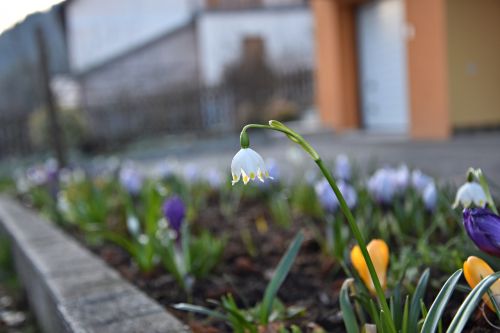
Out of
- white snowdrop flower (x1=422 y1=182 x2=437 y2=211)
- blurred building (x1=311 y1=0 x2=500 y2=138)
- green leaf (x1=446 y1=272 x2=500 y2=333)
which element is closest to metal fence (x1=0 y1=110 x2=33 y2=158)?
blurred building (x1=311 y1=0 x2=500 y2=138)

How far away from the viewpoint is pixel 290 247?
61.5 inches

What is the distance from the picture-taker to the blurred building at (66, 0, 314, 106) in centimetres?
1989

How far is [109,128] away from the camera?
1487 centimetres

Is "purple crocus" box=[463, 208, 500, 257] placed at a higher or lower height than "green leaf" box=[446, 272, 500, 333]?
higher

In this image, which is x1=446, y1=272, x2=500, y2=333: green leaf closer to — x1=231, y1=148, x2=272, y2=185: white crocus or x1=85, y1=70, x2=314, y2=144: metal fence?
x1=231, y1=148, x2=272, y2=185: white crocus

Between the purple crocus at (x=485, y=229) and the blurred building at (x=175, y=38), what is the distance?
1849cm

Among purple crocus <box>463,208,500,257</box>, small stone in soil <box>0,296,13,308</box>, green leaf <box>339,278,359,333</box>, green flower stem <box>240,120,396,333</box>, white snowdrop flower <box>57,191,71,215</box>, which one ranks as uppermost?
green flower stem <box>240,120,396,333</box>

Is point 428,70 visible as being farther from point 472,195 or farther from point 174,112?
point 174,112

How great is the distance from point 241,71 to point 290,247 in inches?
590

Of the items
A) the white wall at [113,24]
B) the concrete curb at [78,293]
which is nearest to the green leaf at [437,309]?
the concrete curb at [78,293]

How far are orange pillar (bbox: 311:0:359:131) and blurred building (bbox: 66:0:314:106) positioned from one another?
8.44 metres

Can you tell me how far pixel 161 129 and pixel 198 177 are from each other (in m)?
10.8

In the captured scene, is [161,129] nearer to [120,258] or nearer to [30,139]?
[30,139]

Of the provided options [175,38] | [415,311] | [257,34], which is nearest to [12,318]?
[415,311]
